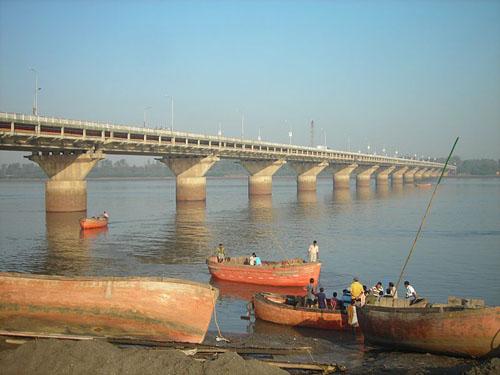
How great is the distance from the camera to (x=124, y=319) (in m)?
17.2

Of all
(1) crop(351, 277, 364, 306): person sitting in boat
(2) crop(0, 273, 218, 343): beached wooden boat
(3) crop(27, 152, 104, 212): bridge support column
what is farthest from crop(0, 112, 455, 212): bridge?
(1) crop(351, 277, 364, 306): person sitting in boat

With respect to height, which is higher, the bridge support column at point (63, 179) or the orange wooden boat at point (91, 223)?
the bridge support column at point (63, 179)

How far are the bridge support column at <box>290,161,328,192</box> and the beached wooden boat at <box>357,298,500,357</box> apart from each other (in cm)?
11360

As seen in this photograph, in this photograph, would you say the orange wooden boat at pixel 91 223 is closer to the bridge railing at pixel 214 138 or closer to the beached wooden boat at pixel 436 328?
the bridge railing at pixel 214 138

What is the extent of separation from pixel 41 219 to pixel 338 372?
55.4 meters

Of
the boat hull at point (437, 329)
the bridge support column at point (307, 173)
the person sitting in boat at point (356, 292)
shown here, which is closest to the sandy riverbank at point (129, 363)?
the boat hull at point (437, 329)

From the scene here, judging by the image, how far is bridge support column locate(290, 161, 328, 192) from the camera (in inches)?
5177

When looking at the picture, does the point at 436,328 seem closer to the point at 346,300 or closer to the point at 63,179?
the point at 346,300

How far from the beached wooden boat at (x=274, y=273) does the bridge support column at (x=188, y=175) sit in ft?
204

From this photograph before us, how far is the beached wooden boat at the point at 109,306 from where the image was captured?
1709cm

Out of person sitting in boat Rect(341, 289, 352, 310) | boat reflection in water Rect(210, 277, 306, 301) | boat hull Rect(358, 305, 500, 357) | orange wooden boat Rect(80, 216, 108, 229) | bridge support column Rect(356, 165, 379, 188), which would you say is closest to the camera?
boat hull Rect(358, 305, 500, 357)

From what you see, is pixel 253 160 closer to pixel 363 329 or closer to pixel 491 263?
pixel 491 263

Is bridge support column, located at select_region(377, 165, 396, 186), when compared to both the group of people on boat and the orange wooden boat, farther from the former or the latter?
the group of people on boat

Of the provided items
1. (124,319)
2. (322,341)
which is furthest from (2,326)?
(322,341)
